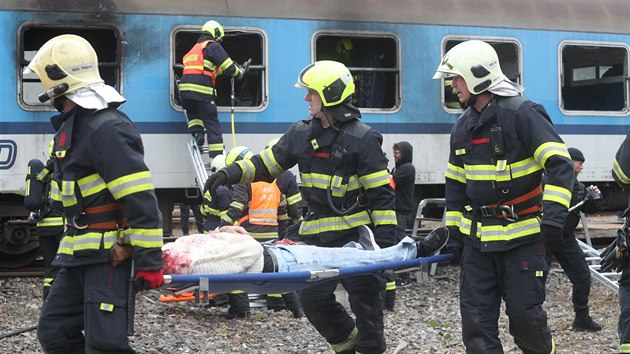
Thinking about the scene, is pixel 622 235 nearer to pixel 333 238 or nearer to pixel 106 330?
pixel 333 238


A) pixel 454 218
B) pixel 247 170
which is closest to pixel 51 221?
pixel 247 170

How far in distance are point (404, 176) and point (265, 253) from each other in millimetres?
5219

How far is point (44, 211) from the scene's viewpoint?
794 centimetres

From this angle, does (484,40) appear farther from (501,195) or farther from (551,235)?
(551,235)

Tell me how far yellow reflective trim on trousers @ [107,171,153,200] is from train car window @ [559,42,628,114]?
8924mm

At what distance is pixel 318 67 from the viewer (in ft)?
20.9

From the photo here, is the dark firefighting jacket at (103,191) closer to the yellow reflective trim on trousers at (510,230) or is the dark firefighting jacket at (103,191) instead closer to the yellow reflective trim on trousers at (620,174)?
the yellow reflective trim on trousers at (510,230)

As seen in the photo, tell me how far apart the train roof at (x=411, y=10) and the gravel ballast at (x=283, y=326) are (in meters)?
3.21

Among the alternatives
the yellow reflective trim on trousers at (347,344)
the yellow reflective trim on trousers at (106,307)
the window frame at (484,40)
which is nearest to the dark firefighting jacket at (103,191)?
the yellow reflective trim on trousers at (106,307)

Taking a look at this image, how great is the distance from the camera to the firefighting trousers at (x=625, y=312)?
5.79 metres

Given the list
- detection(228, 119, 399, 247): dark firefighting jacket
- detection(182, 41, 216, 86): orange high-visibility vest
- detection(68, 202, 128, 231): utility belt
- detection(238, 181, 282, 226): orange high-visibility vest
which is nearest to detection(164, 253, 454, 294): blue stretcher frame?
detection(68, 202, 128, 231): utility belt

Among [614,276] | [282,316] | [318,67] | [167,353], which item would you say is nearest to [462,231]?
[318,67]

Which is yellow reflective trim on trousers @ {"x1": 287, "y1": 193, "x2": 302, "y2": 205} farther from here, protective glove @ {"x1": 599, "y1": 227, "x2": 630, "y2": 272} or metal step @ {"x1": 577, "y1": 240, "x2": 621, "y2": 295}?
protective glove @ {"x1": 599, "y1": 227, "x2": 630, "y2": 272}

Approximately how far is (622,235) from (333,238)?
1.83 m
